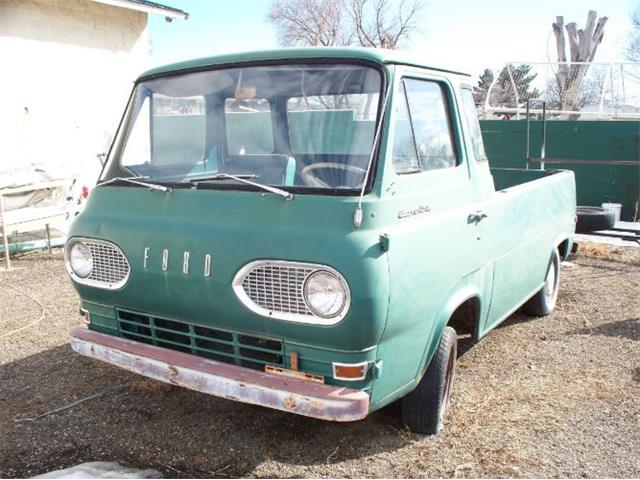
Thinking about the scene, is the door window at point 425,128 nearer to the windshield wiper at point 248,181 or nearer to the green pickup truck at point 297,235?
the green pickup truck at point 297,235

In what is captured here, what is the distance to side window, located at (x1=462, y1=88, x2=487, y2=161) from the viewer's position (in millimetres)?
4054

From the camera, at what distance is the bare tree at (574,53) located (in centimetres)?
1152

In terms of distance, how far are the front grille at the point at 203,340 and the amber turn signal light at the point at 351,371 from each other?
0.30m

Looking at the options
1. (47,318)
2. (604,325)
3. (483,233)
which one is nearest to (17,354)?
(47,318)

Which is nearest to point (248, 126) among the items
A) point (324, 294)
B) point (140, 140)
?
point (140, 140)

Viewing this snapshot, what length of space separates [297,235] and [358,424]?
138 cm

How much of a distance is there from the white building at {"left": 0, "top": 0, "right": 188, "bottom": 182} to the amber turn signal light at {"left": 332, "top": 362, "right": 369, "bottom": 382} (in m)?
6.84

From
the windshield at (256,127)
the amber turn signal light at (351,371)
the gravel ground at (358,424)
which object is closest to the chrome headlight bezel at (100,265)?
the windshield at (256,127)

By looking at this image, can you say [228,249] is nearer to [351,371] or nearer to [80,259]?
[351,371]

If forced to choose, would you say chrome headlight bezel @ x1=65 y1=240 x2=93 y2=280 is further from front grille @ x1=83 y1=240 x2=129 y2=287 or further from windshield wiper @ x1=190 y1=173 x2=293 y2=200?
windshield wiper @ x1=190 y1=173 x2=293 y2=200

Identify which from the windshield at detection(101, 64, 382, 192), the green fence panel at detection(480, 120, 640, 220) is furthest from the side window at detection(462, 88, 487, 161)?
the green fence panel at detection(480, 120, 640, 220)

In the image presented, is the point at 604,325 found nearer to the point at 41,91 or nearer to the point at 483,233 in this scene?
the point at 483,233

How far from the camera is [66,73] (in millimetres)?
9719

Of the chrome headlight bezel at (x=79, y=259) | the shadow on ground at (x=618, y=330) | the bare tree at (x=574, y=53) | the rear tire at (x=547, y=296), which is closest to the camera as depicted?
the chrome headlight bezel at (x=79, y=259)
